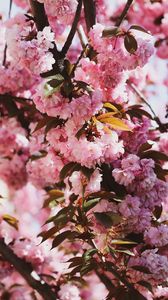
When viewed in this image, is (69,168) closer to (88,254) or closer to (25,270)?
(88,254)

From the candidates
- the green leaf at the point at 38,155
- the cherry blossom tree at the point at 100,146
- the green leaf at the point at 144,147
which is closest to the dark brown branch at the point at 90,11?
the cherry blossom tree at the point at 100,146

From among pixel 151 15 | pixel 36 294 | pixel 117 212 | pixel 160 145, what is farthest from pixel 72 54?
pixel 117 212

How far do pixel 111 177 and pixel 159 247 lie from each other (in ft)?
1.24

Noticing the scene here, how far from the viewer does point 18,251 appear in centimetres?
373

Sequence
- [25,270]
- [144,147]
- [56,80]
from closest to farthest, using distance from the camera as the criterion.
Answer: [56,80] < [144,147] < [25,270]

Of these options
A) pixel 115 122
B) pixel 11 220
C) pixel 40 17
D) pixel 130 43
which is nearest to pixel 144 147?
pixel 115 122

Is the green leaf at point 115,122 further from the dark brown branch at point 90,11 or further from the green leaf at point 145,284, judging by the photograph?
the green leaf at point 145,284

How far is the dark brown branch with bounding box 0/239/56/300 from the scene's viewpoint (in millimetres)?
A: 3234

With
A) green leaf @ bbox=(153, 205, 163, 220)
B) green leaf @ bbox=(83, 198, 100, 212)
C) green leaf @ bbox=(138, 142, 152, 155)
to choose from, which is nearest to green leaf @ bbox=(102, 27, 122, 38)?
green leaf @ bbox=(138, 142, 152, 155)

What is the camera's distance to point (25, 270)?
3398 millimetres

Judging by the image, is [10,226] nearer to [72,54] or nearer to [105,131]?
[105,131]

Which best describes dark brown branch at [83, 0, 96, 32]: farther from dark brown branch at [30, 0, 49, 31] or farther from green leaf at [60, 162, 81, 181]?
green leaf at [60, 162, 81, 181]

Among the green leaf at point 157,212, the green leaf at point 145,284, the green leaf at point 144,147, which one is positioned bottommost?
the green leaf at point 145,284

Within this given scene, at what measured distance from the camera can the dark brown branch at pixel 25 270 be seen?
3.23 meters
